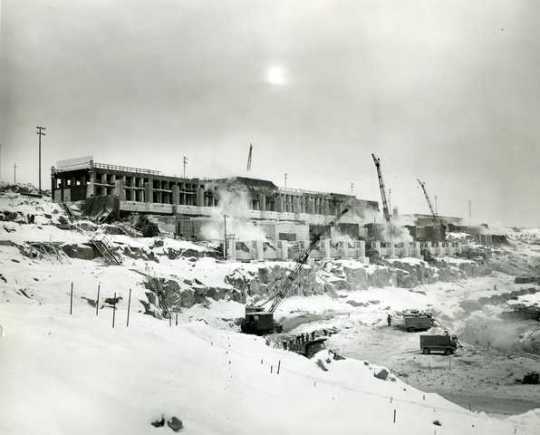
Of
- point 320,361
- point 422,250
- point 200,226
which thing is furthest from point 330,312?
A: point 422,250

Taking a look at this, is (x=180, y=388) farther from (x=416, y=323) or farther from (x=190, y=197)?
(x=190, y=197)

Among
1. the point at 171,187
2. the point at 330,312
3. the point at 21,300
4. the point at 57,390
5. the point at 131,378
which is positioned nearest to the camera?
the point at 57,390

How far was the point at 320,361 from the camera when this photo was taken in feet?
67.9

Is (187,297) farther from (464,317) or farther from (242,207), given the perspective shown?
(242,207)

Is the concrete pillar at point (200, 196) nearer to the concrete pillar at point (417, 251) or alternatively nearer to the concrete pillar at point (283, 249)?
the concrete pillar at point (283, 249)

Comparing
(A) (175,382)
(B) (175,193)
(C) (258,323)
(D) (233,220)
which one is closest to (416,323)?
(C) (258,323)

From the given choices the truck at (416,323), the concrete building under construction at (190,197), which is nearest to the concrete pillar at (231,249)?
the concrete building under construction at (190,197)

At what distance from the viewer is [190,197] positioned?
7331 cm

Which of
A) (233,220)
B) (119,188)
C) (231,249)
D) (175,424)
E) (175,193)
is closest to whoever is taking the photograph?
(175,424)

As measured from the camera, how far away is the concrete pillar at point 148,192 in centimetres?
6550

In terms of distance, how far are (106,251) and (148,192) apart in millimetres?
25358

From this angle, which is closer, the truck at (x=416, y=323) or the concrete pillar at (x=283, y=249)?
the truck at (x=416, y=323)

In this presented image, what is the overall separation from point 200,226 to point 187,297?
21606mm

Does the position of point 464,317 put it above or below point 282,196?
below
